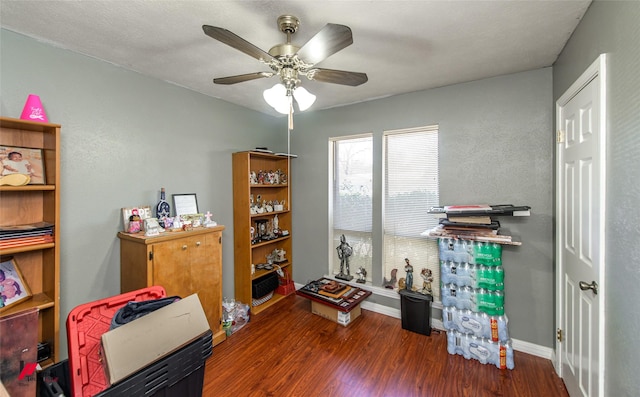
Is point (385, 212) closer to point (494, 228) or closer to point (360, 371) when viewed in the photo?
point (494, 228)

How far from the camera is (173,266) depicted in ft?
7.00

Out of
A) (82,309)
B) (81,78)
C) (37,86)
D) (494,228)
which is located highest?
(81,78)

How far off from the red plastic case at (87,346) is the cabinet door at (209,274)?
98 cm

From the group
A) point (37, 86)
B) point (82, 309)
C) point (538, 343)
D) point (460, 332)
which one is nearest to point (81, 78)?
point (37, 86)

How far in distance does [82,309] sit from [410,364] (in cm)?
230

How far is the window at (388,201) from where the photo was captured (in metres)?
2.73

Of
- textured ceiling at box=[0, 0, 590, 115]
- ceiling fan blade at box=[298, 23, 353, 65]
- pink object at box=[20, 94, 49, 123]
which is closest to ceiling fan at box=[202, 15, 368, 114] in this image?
ceiling fan blade at box=[298, 23, 353, 65]

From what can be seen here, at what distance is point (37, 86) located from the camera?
1734 millimetres

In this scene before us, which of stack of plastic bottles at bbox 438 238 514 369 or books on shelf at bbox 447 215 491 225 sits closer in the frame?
stack of plastic bottles at bbox 438 238 514 369

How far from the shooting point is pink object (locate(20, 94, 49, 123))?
1.56 metres

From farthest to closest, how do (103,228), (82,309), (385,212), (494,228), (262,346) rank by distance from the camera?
(385,212) → (262,346) → (494,228) → (103,228) → (82,309)

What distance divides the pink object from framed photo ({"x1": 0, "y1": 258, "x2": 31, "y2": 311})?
0.90m

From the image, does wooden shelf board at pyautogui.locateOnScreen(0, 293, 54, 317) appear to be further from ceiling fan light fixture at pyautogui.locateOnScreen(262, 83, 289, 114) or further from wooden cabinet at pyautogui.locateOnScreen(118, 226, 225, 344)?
ceiling fan light fixture at pyautogui.locateOnScreen(262, 83, 289, 114)

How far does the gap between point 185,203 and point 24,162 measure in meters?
1.13
